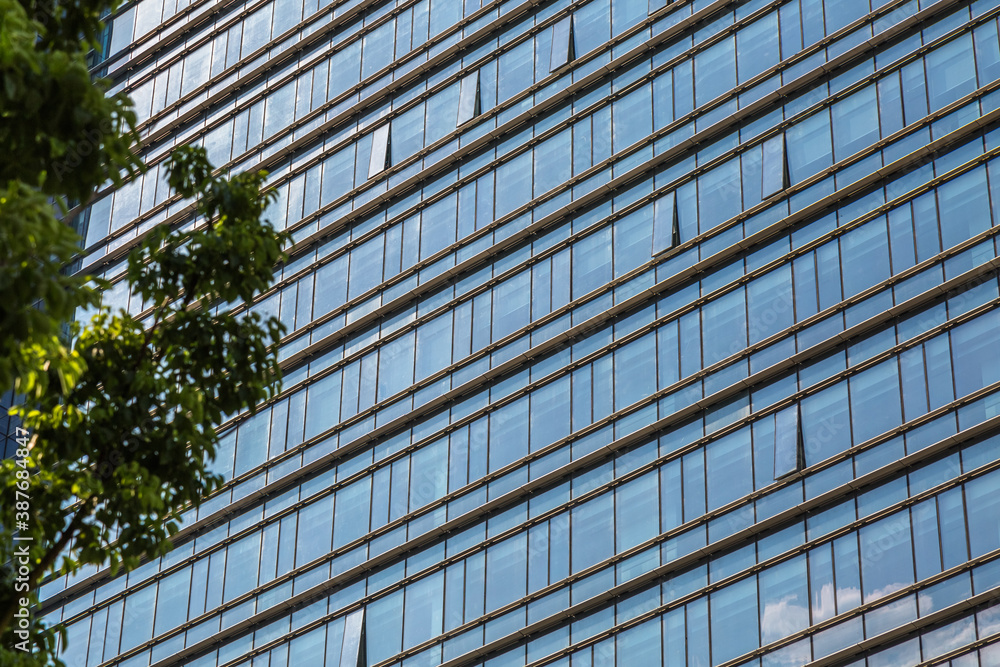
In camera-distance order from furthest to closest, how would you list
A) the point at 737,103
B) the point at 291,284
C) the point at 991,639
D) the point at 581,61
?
the point at 291,284 → the point at 581,61 → the point at 737,103 → the point at 991,639

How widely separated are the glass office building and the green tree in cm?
2329

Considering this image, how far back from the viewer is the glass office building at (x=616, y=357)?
38.7 meters

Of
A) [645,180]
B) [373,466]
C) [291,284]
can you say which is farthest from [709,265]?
[291,284]

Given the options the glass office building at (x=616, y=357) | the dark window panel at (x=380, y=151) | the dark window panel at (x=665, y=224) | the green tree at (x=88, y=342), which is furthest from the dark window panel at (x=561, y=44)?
the green tree at (x=88, y=342)

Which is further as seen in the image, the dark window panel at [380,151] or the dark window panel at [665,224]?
the dark window panel at [380,151]

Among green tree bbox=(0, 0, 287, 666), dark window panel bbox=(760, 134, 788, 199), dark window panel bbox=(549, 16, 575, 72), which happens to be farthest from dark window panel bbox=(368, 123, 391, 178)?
green tree bbox=(0, 0, 287, 666)

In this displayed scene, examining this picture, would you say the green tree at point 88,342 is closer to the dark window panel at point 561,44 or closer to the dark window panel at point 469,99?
the dark window panel at point 561,44

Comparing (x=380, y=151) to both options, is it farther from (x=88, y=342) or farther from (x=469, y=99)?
(x=88, y=342)

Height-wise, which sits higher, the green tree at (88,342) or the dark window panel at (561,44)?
the dark window panel at (561,44)

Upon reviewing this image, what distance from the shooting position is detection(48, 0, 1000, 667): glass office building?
1524 inches

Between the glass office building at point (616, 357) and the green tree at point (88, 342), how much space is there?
76.4ft

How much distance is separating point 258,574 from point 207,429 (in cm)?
3296

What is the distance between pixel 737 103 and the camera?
45.7m

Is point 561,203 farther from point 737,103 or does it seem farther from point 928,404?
point 928,404
